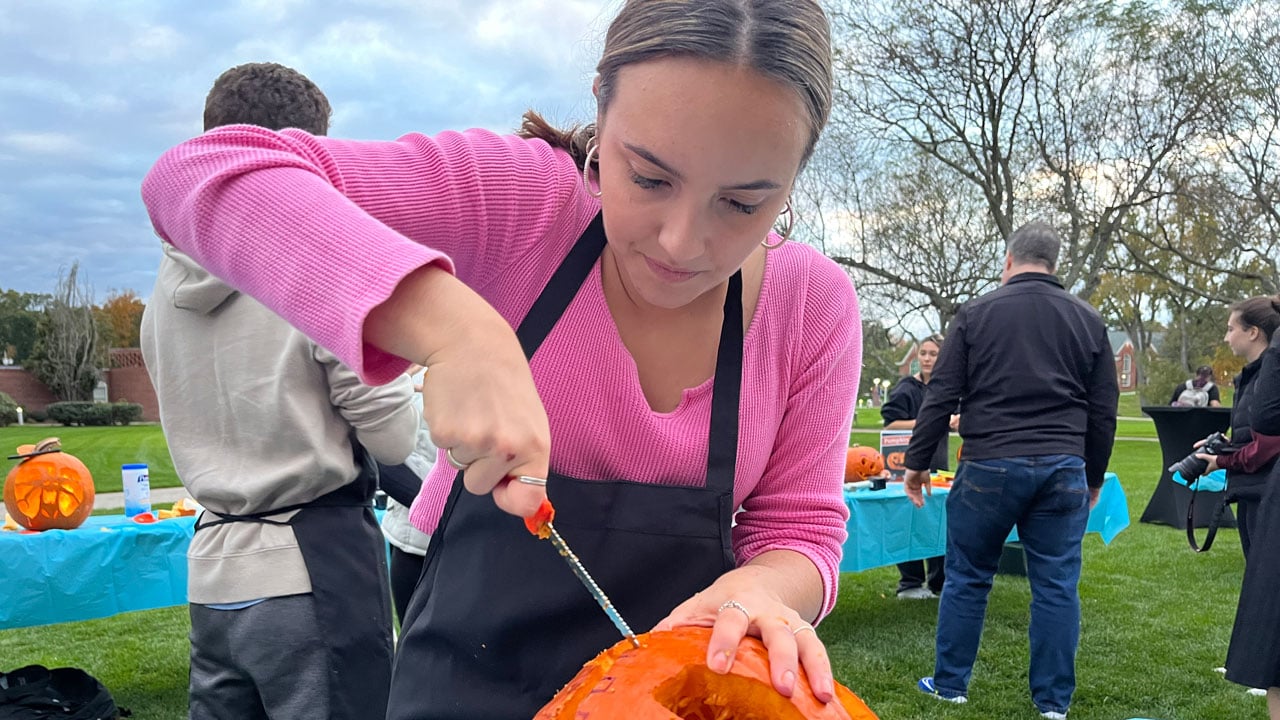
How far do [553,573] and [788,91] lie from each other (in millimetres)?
717

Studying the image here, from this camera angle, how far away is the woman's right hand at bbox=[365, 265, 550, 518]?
2.82 feet

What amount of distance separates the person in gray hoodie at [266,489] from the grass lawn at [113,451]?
10.8m

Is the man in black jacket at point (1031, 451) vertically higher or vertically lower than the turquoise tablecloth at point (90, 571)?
higher

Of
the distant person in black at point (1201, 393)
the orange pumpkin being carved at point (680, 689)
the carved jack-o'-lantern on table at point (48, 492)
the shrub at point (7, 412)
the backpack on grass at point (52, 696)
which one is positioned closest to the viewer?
the orange pumpkin being carved at point (680, 689)

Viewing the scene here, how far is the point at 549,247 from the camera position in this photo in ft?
4.55

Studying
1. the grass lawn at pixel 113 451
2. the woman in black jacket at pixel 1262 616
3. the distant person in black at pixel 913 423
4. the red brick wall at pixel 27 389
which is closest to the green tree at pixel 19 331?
the red brick wall at pixel 27 389

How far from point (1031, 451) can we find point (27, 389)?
1720 inches

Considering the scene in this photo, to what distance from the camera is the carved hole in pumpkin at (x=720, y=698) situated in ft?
3.53

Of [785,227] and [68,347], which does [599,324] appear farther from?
[68,347]

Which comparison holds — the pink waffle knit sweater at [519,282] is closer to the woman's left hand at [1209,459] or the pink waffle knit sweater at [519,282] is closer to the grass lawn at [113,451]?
the woman's left hand at [1209,459]

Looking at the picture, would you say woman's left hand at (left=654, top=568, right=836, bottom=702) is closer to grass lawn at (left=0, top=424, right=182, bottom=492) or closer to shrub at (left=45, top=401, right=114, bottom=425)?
grass lawn at (left=0, top=424, right=182, bottom=492)

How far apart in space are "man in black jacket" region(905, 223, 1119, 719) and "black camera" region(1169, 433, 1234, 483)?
1.58 meters

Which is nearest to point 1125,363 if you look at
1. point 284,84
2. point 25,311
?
point 25,311

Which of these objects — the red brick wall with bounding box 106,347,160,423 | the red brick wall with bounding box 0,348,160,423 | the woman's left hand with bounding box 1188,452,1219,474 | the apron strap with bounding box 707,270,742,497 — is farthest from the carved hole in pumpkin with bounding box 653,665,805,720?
the red brick wall with bounding box 106,347,160,423
